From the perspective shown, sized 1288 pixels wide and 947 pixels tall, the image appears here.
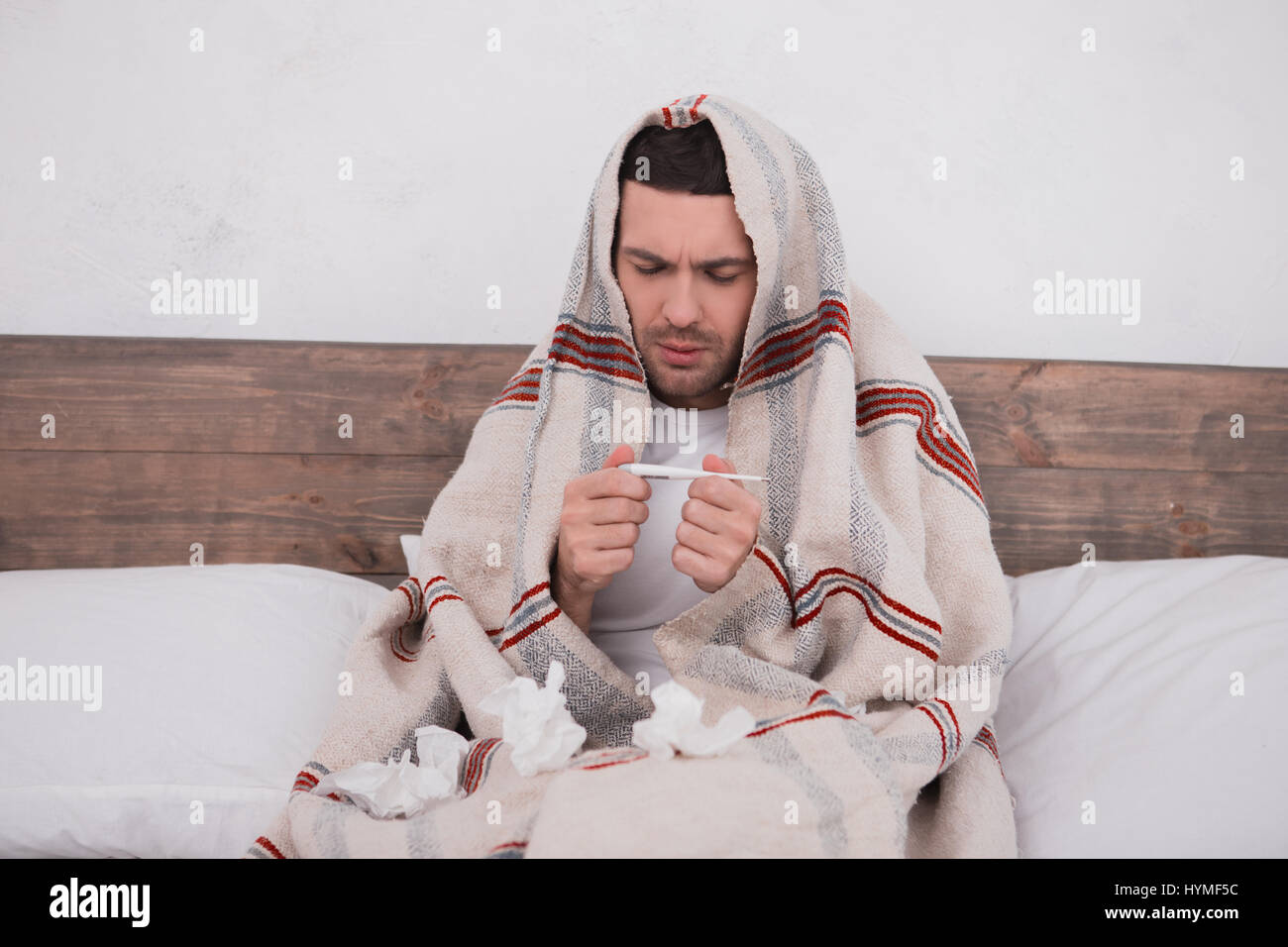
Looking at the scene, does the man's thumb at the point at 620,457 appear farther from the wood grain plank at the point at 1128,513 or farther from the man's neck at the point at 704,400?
the wood grain plank at the point at 1128,513

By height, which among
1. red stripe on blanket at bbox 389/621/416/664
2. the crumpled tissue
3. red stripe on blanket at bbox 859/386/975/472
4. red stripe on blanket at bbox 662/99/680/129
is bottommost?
the crumpled tissue

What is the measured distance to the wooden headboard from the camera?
139 cm

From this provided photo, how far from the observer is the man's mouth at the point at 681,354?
1.15m

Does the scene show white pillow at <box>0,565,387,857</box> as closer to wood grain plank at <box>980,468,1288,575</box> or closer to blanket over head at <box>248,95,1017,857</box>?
blanket over head at <box>248,95,1017,857</box>

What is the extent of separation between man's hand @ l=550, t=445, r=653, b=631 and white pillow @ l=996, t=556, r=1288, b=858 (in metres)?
0.47

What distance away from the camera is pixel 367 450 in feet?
4.62

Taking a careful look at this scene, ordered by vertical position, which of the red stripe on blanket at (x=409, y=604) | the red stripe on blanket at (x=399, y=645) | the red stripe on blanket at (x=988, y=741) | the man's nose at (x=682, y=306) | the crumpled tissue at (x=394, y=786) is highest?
the man's nose at (x=682, y=306)

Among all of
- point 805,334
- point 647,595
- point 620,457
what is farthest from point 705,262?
point 647,595

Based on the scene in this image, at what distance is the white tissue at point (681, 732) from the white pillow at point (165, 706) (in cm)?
43

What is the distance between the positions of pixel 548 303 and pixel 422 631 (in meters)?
0.57

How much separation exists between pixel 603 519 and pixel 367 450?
602 millimetres

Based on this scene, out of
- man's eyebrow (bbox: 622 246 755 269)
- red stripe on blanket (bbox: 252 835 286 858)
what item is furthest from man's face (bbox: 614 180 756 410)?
red stripe on blanket (bbox: 252 835 286 858)

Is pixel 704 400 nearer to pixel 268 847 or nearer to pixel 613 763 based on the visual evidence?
pixel 613 763

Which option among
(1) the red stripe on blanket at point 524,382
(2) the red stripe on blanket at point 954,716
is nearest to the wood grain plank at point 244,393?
(1) the red stripe on blanket at point 524,382
